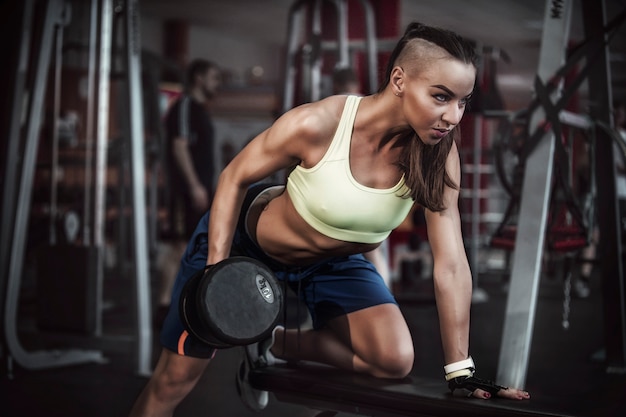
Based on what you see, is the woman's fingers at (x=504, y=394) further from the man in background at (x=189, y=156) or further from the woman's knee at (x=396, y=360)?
the man in background at (x=189, y=156)

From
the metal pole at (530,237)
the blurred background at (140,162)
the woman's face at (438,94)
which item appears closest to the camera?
the woman's face at (438,94)

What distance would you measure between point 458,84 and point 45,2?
238 centimetres

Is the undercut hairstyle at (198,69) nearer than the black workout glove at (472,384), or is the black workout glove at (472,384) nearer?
the black workout glove at (472,384)

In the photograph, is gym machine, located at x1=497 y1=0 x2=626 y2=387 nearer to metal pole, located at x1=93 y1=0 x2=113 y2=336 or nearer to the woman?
the woman

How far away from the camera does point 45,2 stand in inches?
133

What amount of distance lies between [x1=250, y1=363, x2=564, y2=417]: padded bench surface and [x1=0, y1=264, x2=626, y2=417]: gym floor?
4cm

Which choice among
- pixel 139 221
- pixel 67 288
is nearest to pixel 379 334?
pixel 139 221

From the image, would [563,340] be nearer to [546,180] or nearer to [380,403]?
[546,180]

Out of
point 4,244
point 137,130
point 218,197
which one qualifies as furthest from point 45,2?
point 218,197

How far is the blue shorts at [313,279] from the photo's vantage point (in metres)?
2.00

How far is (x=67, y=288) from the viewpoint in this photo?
10.8 feet

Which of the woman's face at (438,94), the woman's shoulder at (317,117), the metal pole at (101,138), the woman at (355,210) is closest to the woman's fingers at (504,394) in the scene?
the woman at (355,210)

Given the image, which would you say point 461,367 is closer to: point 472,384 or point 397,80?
point 472,384

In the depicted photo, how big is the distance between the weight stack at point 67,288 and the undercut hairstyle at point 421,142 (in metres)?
1.87
